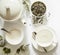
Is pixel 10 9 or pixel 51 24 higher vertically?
pixel 10 9

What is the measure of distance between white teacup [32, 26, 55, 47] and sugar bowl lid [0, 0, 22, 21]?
0.15 m

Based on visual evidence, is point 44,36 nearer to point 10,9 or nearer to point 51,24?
point 51,24

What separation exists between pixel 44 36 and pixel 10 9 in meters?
0.23

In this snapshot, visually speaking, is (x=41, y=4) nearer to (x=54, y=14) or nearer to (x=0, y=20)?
(x=54, y=14)

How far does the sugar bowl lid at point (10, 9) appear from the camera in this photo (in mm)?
1272

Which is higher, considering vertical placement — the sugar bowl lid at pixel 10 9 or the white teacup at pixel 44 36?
the sugar bowl lid at pixel 10 9

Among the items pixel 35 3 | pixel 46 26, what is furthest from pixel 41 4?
pixel 46 26

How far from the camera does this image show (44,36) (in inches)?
51.3

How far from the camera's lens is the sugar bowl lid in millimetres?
1272

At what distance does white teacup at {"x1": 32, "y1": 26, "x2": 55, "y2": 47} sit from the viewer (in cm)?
128

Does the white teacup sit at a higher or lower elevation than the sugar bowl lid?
lower

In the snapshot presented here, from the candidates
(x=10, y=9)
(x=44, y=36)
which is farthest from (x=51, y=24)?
(x=10, y=9)

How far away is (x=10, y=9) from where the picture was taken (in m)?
1.28

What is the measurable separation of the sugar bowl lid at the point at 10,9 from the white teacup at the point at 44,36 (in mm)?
155
